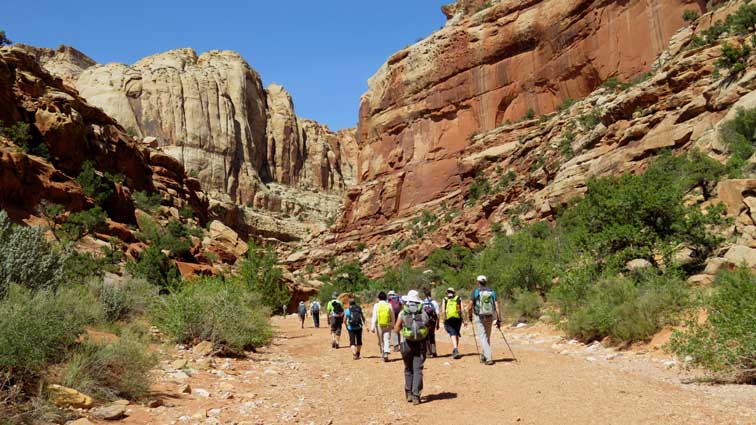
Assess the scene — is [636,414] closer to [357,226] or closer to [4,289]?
[4,289]

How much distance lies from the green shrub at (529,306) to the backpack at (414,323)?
10967 millimetres

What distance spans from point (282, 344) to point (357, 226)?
41296 mm

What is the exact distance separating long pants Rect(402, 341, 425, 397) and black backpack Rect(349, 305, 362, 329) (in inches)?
193

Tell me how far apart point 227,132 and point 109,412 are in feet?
287

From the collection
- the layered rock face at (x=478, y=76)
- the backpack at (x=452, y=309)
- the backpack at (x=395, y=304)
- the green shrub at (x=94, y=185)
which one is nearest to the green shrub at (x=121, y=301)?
the backpack at (x=395, y=304)

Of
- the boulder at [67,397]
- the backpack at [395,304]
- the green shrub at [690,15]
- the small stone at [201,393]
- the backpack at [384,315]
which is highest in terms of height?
the green shrub at [690,15]

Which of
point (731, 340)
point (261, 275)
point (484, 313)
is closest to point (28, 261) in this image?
point (484, 313)

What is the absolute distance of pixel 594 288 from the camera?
1282cm

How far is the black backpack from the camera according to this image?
11.7 meters

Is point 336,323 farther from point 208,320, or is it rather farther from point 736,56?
point 736,56

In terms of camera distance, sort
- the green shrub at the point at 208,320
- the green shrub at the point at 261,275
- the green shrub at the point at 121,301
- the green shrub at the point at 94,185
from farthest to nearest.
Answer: the green shrub at the point at 94,185, the green shrub at the point at 261,275, the green shrub at the point at 121,301, the green shrub at the point at 208,320

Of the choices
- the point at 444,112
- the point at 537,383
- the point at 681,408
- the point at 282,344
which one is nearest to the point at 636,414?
the point at 681,408

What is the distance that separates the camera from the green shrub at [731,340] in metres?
6.59

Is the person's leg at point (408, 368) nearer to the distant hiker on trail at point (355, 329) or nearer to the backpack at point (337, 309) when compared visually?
the distant hiker on trail at point (355, 329)
